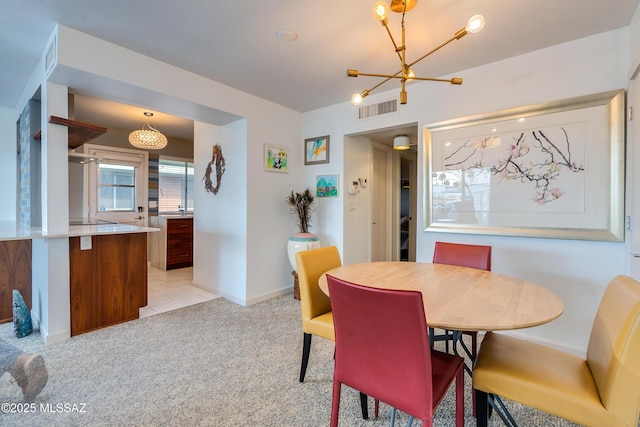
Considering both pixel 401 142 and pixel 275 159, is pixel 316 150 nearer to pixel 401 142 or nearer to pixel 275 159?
pixel 275 159

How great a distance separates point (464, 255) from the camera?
2297 millimetres

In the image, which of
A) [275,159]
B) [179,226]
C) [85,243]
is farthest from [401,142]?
[179,226]

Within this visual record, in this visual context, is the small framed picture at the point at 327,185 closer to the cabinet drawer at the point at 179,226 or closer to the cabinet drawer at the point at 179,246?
the cabinet drawer at the point at 179,226

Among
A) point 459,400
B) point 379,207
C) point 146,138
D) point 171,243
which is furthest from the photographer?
point 171,243

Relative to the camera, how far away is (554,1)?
1860mm

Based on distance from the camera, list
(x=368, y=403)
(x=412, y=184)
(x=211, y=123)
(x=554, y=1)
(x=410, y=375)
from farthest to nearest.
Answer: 1. (x=412, y=184)
2. (x=211, y=123)
3. (x=554, y=1)
4. (x=368, y=403)
5. (x=410, y=375)

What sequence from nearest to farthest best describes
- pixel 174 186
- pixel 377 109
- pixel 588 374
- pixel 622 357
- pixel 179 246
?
pixel 622 357
pixel 588 374
pixel 377 109
pixel 179 246
pixel 174 186

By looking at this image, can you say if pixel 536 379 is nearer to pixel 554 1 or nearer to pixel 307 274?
pixel 307 274

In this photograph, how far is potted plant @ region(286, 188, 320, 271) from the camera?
11.8 ft

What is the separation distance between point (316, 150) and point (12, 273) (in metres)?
3.50

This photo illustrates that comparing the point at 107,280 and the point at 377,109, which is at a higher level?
the point at 377,109

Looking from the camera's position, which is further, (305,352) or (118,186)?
(118,186)

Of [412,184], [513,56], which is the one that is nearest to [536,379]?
[513,56]

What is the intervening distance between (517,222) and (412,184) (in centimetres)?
317
